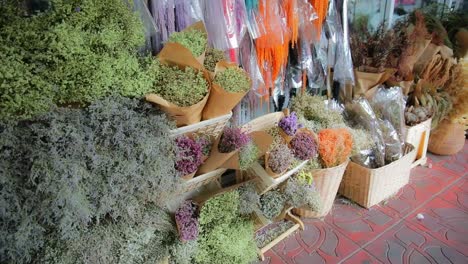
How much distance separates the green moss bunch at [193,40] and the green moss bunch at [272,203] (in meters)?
1.04

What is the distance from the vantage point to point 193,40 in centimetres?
128

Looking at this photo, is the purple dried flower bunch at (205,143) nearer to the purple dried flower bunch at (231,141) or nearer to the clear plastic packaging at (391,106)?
the purple dried flower bunch at (231,141)

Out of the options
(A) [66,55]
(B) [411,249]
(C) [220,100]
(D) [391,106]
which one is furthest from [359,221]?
(A) [66,55]

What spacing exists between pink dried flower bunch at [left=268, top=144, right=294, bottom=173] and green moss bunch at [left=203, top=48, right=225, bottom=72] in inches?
23.8

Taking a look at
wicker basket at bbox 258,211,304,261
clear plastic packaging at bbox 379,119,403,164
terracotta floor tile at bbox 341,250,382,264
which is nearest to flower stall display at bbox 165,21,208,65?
wicker basket at bbox 258,211,304,261

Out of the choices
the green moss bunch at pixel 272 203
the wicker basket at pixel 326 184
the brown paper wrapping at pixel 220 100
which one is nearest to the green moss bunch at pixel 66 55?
A: the brown paper wrapping at pixel 220 100

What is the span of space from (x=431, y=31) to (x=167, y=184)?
281 centimetres

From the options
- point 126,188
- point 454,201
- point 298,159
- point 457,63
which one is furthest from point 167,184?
point 457,63

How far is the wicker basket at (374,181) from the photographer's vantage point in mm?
2291

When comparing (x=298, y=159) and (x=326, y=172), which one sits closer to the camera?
(x=298, y=159)

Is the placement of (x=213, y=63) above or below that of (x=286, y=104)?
above

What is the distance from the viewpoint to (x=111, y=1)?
1.12 m

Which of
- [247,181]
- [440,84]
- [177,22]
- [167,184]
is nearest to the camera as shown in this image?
[167,184]

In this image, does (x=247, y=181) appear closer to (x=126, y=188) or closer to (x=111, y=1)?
(x=126, y=188)
